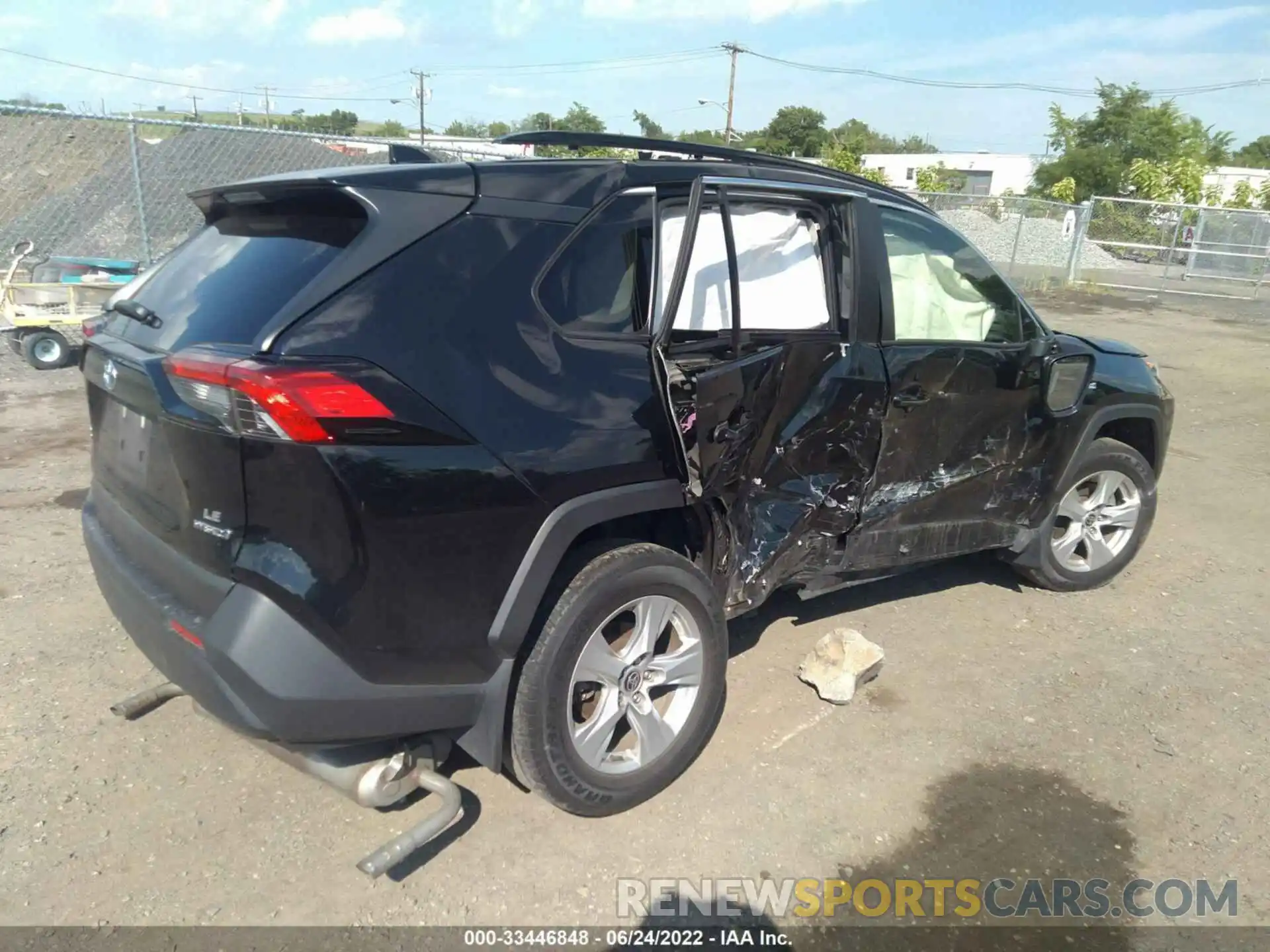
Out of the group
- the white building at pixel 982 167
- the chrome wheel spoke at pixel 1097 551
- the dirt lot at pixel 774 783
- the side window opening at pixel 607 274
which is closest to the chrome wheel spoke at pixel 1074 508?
the chrome wheel spoke at pixel 1097 551

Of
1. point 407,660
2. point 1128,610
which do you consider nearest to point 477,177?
point 407,660

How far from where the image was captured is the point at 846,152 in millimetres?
32688

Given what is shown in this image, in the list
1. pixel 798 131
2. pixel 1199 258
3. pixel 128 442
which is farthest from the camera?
pixel 798 131

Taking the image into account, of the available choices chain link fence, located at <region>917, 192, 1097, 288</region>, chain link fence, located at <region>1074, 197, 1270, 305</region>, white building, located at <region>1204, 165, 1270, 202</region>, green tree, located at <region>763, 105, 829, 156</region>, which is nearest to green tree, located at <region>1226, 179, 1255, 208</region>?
white building, located at <region>1204, 165, 1270, 202</region>

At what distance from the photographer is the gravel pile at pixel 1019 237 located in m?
21.4

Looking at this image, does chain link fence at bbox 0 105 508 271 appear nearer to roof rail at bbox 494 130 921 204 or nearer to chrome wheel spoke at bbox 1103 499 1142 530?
roof rail at bbox 494 130 921 204

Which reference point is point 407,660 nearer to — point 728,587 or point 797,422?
point 728,587

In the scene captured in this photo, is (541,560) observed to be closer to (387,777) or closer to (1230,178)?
(387,777)

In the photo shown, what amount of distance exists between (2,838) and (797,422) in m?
2.89

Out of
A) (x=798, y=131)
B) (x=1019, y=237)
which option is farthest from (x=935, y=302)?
(x=798, y=131)

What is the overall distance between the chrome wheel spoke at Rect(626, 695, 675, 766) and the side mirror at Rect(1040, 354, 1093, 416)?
95.7 inches

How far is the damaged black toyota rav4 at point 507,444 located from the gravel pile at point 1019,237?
63.8 feet

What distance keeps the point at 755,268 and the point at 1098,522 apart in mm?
2624

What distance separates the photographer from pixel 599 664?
2836 mm
